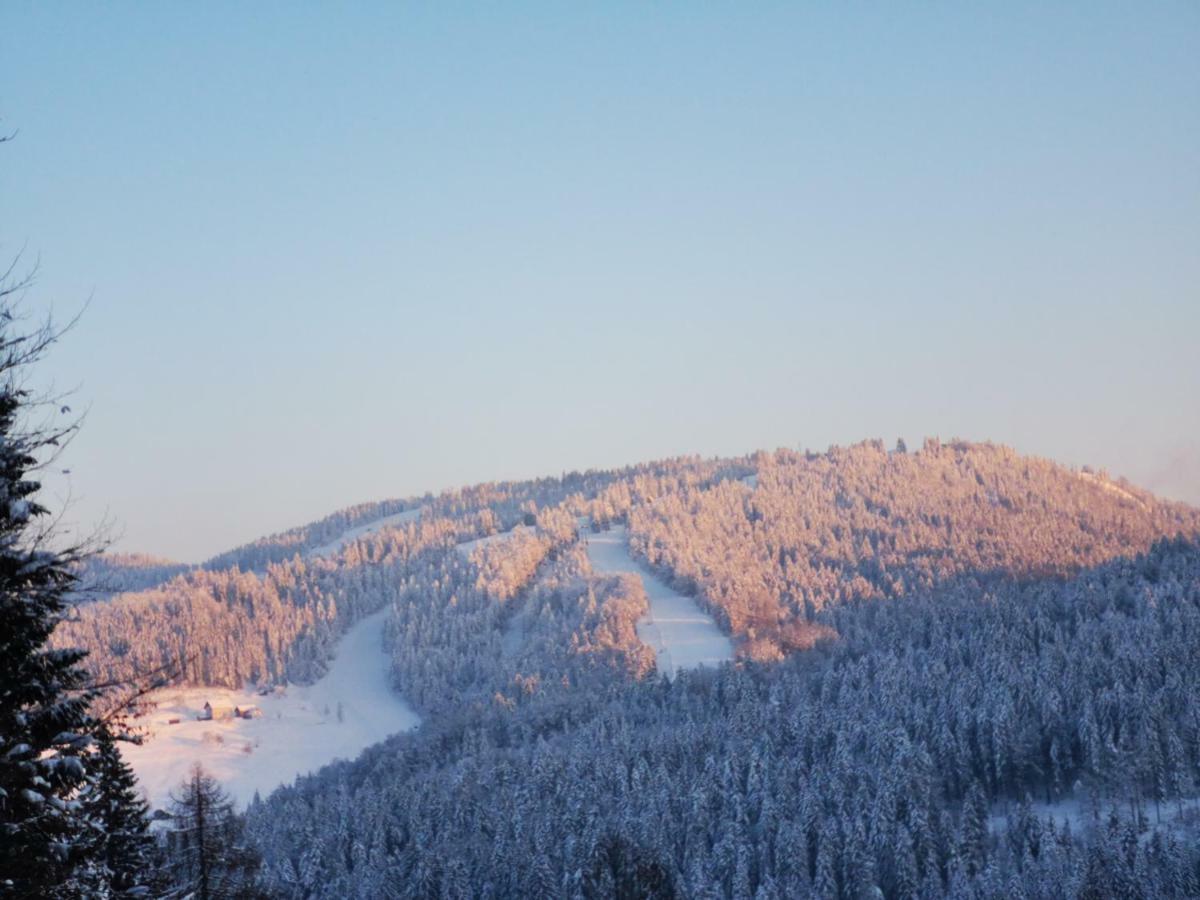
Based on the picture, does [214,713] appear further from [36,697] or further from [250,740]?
[36,697]

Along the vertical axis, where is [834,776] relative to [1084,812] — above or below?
above

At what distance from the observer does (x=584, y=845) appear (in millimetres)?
87250

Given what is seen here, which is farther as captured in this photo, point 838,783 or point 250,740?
point 250,740

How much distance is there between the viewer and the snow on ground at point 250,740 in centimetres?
16238

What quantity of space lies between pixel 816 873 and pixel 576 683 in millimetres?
86771

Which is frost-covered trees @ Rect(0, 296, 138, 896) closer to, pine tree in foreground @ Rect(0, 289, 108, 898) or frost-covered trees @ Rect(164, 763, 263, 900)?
pine tree in foreground @ Rect(0, 289, 108, 898)

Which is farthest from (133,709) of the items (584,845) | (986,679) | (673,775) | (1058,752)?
(986,679)

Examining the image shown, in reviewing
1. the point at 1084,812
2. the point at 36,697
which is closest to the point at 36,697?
the point at 36,697

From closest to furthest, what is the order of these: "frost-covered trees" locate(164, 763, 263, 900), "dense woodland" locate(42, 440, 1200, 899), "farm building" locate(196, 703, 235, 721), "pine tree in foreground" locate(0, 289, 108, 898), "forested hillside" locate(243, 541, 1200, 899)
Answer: "pine tree in foreground" locate(0, 289, 108, 898)
"frost-covered trees" locate(164, 763, 263, 900)
"forested hillside" locate(243, 541, 1200, 899)
"dense woodland" locate(42, 440, 1200, 899)
"farm building" locate(196, 703, 235, 721)

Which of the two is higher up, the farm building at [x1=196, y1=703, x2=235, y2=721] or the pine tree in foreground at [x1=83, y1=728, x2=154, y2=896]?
the pine tree in foreground at [x1=83, y1=728, x2=154, y2=896]

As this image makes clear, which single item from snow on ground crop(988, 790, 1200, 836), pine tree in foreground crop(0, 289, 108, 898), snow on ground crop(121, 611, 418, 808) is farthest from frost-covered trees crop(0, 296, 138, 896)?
snow on ground crop(121, 611, 418, 808)

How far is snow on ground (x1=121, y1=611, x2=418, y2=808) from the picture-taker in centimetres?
16238

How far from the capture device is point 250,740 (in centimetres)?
17950

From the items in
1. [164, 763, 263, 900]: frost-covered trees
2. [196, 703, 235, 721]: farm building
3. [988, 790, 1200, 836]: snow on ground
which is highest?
[164, 763, 263, 900]: frost-covered trees
